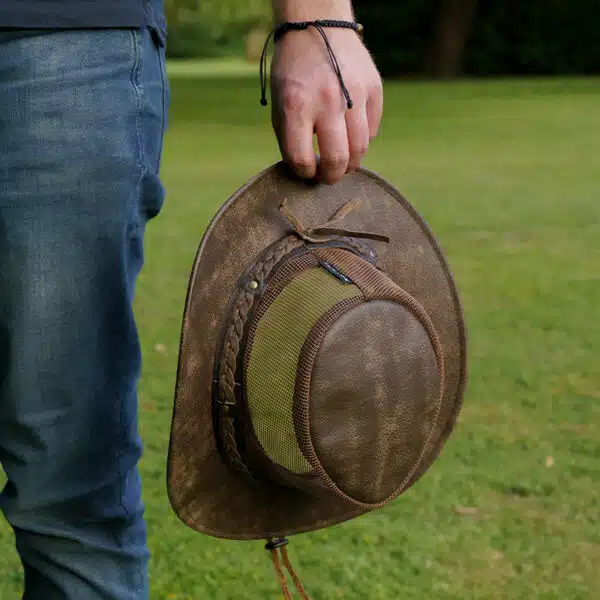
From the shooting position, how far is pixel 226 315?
1.78 m

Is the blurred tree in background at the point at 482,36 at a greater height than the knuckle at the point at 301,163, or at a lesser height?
lesser

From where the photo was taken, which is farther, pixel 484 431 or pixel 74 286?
pixel 484 431

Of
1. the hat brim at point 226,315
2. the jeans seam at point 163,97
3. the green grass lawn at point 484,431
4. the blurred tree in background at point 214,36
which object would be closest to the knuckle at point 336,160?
the hat brim at point 226,315

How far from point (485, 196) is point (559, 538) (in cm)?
691

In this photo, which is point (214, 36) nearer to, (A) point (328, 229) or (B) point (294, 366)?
(A) point (328, 229)

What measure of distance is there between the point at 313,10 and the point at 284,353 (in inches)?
19.0

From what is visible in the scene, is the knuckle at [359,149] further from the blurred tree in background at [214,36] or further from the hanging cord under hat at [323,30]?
the blurred tree in background at [214,36]

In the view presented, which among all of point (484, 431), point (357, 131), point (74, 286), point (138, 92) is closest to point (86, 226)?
point (74, 286)

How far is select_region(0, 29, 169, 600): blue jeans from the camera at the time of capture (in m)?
1.50

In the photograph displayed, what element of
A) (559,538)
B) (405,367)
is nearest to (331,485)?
(405,367)

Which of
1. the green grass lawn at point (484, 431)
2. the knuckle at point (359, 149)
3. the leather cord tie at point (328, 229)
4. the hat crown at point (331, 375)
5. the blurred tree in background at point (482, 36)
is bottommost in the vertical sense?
the blurred tree in background at point (482, 36)

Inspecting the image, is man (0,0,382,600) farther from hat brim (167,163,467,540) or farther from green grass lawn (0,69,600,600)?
green grass lawn (0,69,600,600)

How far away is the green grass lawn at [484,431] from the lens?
9.89 feet

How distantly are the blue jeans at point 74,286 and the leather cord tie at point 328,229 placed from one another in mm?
246
